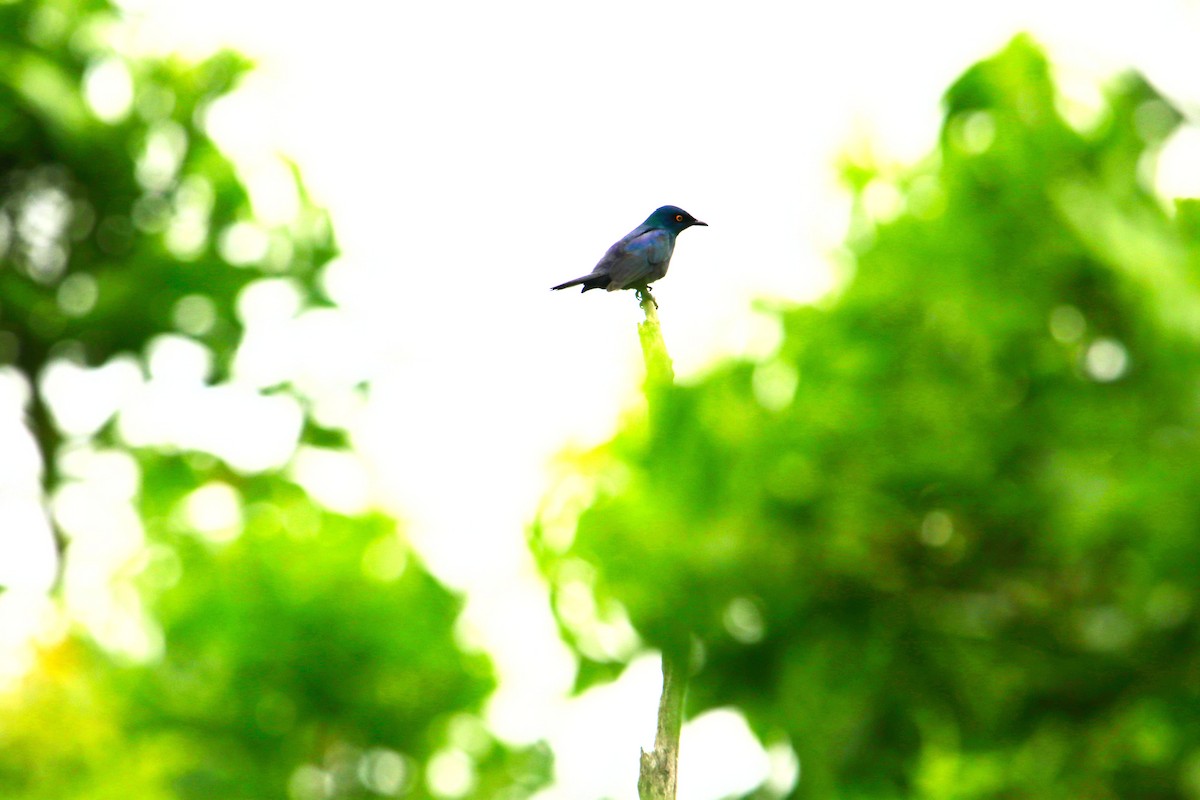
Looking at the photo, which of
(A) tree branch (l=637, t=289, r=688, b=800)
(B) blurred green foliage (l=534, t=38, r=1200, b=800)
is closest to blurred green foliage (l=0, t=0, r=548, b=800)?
(B) blurred green foliage (l=534, t=38, r=1200, b=800)

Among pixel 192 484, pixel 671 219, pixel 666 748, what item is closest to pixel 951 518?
pixel 671 219

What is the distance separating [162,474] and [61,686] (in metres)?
3.56

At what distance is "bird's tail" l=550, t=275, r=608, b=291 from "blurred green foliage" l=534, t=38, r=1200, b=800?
58 cm

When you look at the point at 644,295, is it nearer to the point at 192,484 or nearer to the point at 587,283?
the point at 587,283

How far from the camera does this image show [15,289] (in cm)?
1270

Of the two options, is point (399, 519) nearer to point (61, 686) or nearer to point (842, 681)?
point (61, 686)

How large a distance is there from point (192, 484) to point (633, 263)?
334 inches

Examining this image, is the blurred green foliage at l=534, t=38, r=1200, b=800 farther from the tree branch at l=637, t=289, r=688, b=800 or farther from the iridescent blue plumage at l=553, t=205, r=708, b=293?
the tree branch at l=637, t=289, r=688, b=800

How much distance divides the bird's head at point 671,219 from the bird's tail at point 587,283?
0.74m

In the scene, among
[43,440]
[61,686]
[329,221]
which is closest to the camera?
[61,686]

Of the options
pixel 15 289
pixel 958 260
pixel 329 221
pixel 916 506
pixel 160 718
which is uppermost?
pixel 329 221

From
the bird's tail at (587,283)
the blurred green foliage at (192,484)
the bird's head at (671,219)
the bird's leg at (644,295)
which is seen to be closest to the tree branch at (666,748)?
the bird's leg at (644,295)

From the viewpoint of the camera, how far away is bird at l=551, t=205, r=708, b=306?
5.33 m

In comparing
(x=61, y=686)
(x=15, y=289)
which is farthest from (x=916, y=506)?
(x=15, y=289)
